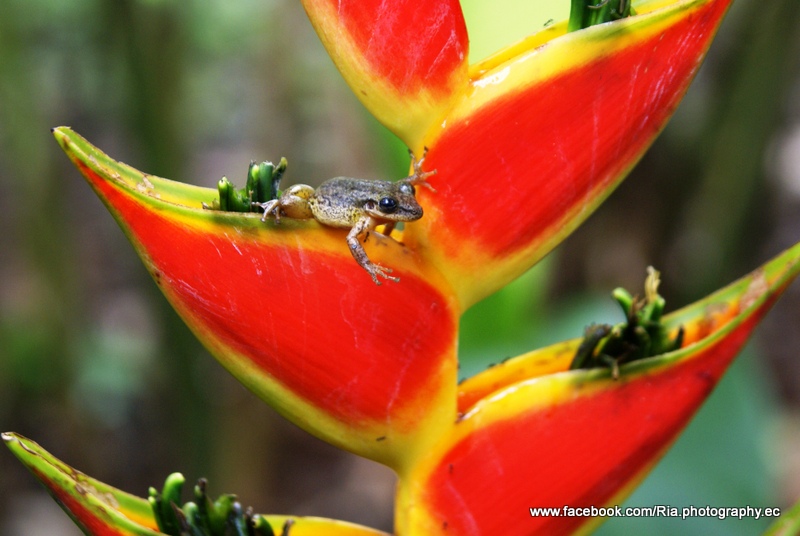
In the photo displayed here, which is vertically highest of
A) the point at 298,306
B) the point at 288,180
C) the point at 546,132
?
the point at 288,180

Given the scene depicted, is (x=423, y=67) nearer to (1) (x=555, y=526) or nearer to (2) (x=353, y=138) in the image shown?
(1) (x=555, y=526)

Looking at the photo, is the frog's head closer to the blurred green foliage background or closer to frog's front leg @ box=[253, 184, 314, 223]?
frog's front leg @ box=[253, 184, 314, 223]

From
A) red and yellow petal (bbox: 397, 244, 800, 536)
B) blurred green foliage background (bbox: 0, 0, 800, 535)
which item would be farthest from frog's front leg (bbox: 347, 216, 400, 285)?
blurred green foliage background (bbox: 0, 0, 800, 535)

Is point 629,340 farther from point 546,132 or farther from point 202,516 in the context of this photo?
point 202,516

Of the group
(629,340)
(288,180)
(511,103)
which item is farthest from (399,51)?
(288,180)

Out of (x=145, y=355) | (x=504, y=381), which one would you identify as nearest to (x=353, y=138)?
(x=145, y=355)

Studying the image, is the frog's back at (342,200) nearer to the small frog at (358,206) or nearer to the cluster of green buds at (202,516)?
the small frog at (358,206)
